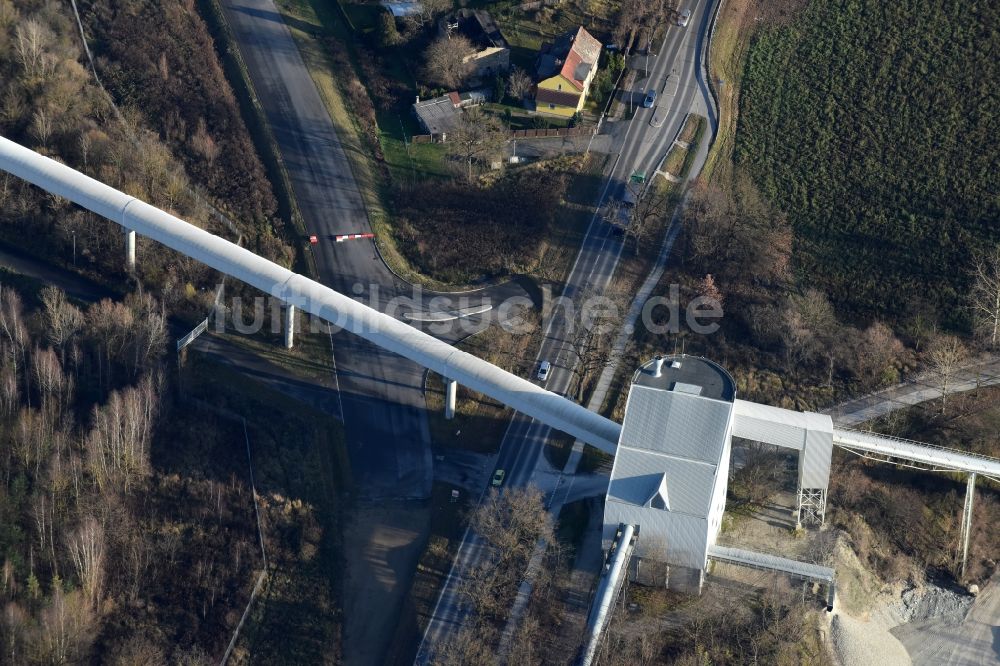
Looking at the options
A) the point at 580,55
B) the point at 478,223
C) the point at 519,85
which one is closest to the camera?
the point at 478,223

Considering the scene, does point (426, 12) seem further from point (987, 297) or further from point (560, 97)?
point (987, 297)

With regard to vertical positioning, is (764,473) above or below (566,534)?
above

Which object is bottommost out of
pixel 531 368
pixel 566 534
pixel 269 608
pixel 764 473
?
pixel 269 608

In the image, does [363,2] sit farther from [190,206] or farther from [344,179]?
[190,206]

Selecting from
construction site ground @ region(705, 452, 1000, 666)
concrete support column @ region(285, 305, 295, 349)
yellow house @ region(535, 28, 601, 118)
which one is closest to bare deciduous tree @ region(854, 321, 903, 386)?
construction site ground @ region(705, 452, 1000, 666)

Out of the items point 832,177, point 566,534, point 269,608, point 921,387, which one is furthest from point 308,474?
point 832,177

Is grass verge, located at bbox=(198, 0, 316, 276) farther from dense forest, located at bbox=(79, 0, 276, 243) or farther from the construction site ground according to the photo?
the construction site ground

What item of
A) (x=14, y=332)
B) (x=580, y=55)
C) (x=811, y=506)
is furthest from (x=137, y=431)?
(x=580, y=55)
